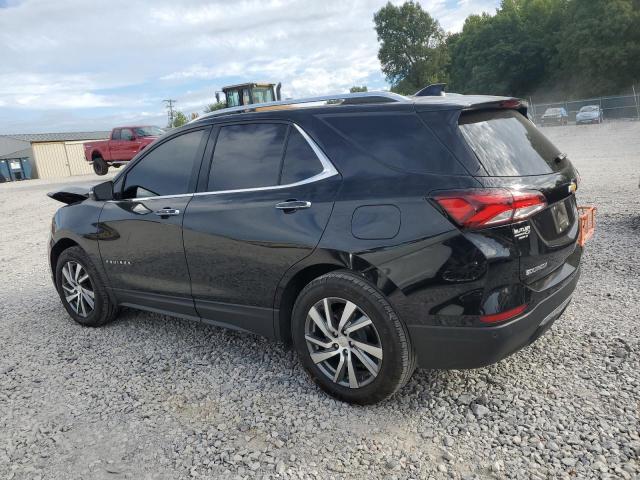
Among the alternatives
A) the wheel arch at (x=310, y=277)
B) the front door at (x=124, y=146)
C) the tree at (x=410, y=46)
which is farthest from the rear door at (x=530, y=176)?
the tree at (x=410, y=46)

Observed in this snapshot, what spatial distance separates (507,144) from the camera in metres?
2.97

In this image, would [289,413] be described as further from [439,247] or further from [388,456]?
[439,247]

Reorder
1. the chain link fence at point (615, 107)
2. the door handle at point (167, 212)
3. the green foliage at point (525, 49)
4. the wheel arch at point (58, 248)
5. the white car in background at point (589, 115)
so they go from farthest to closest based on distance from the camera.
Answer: the green foliage at point (525, 49)
the white car in background at point (589, 115)
the chain link fence at point (615, 107)
the wheel arch at point (58, 248)
the door handle at point (167, 212)

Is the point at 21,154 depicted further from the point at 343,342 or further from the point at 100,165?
the point at 343,342

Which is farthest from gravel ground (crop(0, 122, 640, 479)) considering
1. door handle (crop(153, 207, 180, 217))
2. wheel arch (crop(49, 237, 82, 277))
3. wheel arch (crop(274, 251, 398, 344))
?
door handle (crop(153, 207, 180, 217))

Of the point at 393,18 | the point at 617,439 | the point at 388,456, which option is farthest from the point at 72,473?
the point at 393,18

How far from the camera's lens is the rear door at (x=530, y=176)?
275 cm

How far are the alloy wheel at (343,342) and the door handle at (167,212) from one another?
1335 mm

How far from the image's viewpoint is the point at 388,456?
8.82 ft

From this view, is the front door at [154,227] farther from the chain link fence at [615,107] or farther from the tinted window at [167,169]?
the chain link fence at [615,107]

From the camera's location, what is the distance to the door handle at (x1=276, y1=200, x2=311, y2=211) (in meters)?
3.13

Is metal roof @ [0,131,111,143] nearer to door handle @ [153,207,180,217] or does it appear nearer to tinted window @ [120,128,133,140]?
tinted window @ [120,128,133,140]

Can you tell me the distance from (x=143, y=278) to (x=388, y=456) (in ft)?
7.91

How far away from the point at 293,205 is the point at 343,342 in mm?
864
